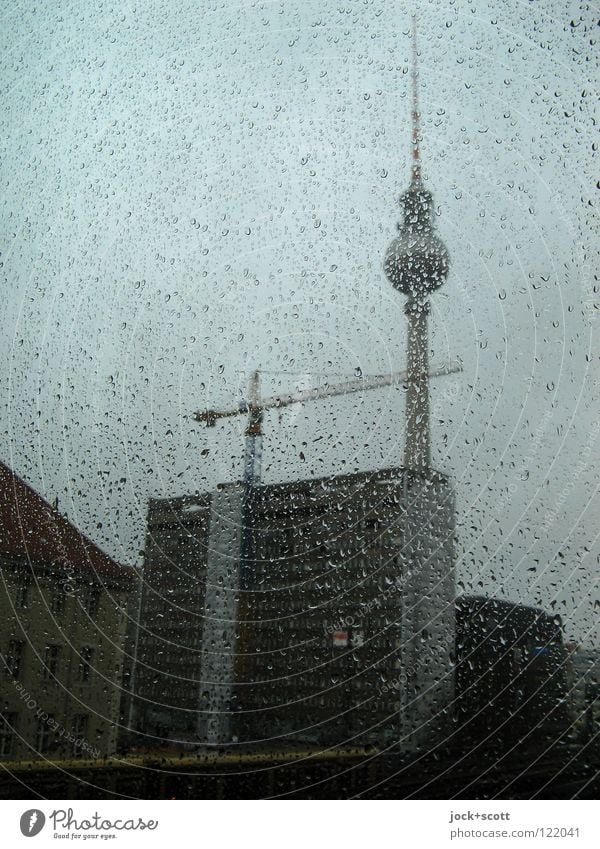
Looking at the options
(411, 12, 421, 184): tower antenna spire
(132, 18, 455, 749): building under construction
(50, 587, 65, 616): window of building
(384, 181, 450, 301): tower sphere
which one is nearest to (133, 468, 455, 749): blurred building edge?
(132, 18, 455, 749): building under construction

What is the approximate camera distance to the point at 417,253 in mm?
1060

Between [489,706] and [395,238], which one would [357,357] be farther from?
[489,706]

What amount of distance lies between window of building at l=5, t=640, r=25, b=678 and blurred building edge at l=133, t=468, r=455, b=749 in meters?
0.17

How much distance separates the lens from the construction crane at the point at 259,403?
3.35 feet

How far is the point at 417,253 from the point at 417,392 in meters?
0.19

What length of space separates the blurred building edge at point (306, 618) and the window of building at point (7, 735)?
0.17 meters

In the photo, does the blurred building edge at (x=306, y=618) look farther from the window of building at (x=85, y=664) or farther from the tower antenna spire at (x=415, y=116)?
A: the tower antenna spire at (x=415, y=116)

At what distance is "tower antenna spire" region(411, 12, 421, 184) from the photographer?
1.08 meters

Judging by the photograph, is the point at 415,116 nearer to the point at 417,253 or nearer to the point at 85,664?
the point at 417,253
